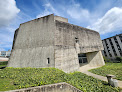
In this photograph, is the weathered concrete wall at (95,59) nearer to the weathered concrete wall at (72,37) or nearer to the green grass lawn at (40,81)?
the weathered concrete wall at (72,37)

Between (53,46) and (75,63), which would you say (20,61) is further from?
(75,63)

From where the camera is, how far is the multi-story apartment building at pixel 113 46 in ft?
101

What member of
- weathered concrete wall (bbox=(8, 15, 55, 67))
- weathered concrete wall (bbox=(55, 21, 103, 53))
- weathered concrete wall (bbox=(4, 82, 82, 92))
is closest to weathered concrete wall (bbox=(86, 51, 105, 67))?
weathered concrete wall (bbox=(55, 21, 103, 53))

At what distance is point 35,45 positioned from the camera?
1081 centimetres

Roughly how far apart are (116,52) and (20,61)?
4298 centimetres

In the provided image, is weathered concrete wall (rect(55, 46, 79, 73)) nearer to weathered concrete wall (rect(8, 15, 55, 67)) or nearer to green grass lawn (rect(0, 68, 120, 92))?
weathered concrete wall (rect(8, 15, 55, 67))

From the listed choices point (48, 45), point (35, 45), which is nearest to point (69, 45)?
point (48, 45)

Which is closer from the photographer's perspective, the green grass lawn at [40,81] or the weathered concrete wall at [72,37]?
the green grass lawn at [40,81]

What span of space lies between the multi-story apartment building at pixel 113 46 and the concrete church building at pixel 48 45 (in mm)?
30162

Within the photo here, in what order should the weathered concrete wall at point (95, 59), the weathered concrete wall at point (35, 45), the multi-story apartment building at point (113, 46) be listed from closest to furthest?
the weathered concrete wall at point (35, 45) < the weathered concrete wall at point (95, 59) < the multi-story apartment building at point (113, 46)

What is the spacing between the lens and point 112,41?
3384 centimetres

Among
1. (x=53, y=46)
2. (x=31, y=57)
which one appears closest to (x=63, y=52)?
(x=53, y=46)

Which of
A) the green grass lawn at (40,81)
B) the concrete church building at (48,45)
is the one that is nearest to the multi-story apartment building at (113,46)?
the concrete church building at (48,45)

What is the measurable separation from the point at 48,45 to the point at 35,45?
8.91ft
